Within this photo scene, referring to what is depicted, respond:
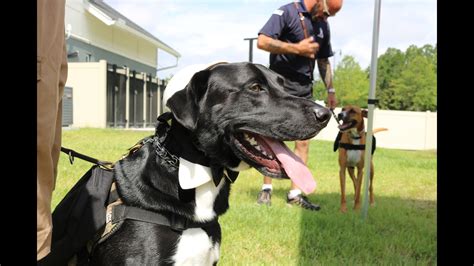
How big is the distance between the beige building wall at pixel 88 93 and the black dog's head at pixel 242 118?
1466 cm

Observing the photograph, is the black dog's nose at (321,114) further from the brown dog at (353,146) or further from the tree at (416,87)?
the tree at (416,87)

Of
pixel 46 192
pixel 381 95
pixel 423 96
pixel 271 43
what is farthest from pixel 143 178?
pixel 381 95

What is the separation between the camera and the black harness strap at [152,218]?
1.82 meters

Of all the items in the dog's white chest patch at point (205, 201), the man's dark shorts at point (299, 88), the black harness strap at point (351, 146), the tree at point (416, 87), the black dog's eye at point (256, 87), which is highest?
the tree at point (416, 87)

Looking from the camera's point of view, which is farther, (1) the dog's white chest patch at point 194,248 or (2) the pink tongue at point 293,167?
(2) the pink tongue at point 293,167

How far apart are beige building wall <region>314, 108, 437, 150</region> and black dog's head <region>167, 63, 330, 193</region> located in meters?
18.4

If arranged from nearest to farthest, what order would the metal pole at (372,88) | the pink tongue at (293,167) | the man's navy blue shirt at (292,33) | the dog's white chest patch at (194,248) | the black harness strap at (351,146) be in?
1. the dog's white chest patch at (194,248)
2. the pink tongue at (293,167)
3. the metal pole at (372,88)
4. the man's navy blue shirt at (292,33)
5. the black harness strap at (351,146)

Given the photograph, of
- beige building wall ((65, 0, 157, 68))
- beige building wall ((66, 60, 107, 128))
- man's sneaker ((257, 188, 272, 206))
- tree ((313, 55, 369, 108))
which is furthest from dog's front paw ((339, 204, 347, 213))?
tree ((313, 55, 369, 108))

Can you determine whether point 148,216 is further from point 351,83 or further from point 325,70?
point 351,83

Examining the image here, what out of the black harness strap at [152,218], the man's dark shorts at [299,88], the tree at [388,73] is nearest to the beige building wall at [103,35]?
the man's dark shorts at [299,88]

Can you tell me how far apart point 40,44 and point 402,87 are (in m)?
43.0

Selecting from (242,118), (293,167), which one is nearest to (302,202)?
(293,167)
